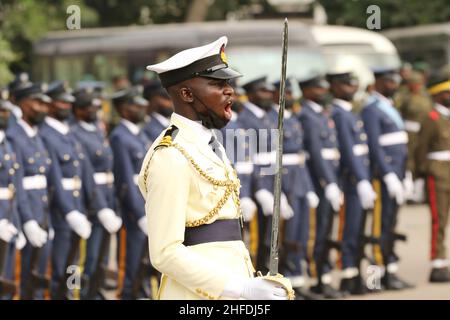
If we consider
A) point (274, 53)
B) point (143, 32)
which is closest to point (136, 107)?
point (274, 53)

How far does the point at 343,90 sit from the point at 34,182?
301 centimetres

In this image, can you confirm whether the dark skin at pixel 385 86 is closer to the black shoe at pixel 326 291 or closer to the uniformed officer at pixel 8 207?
the black shoe at pixel 326 291

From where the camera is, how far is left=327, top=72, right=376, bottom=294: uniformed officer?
413 inches

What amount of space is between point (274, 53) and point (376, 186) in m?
7.88

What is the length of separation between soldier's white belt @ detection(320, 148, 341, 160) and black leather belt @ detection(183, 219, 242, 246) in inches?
244

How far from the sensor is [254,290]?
161 inches

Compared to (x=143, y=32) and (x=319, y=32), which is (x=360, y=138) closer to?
(x=319, y=32)

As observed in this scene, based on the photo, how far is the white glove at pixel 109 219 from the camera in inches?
371

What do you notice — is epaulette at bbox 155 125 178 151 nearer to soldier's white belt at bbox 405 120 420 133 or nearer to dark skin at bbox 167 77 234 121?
dark skin at bbox 167 77 234 121

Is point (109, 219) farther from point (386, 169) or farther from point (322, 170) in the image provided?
point (386, 169)

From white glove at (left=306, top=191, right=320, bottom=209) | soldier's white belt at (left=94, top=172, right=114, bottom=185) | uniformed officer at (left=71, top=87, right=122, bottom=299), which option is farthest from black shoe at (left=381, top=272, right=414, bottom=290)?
soldier's white belt at (left=94, top=172, right=114, bottom=185)

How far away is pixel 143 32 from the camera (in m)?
20.0
